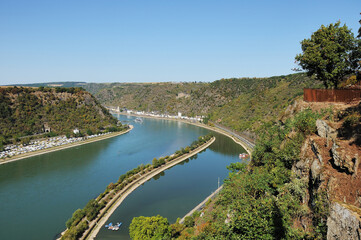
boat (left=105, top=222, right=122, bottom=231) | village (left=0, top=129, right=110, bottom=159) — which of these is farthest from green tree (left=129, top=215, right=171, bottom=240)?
village (left=0, top=129, right=110, bottom=159)

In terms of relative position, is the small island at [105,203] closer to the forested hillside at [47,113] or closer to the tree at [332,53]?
the tree at [332,53]

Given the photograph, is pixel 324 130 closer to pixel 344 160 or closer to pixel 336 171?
pixel 344 160

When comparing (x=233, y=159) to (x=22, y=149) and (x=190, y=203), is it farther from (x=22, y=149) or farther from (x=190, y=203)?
(x=22, y=149)

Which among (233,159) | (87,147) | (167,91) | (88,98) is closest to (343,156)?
(233,159)

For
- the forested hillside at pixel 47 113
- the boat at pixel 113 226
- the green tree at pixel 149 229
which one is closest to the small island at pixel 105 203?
the boat at pixel 113 226

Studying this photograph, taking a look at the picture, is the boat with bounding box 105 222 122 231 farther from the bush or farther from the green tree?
the bush

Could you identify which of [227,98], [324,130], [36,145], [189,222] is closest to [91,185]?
[189,222]
